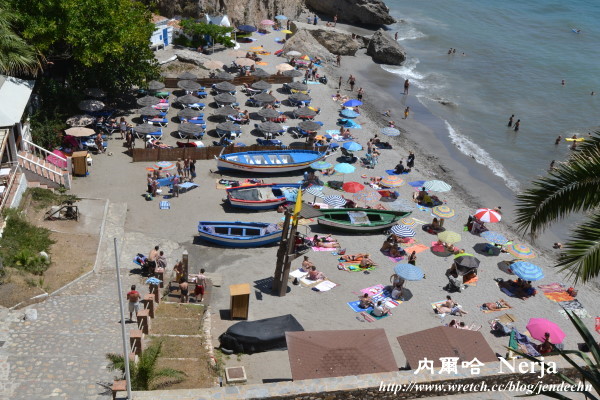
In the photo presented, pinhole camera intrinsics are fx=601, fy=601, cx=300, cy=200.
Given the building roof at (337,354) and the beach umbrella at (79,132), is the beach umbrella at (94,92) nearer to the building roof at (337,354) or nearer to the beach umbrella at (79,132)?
the beach umbrella at (79,132)

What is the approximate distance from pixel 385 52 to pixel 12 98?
135ft

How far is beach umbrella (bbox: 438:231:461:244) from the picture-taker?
2838cm

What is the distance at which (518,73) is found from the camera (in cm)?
6253

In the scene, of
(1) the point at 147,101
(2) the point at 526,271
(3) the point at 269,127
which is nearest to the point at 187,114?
(1) the point at 147,101

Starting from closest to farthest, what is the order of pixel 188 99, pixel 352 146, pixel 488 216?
pixel 488 216 → pixel 352 146 → pixel 188 99

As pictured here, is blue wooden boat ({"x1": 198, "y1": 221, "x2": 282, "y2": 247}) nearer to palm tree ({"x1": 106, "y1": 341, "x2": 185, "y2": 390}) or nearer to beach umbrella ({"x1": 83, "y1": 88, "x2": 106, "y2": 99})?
palm tree ({"x1": 106, "y1": 341, "x2": 185, "y2": 390})

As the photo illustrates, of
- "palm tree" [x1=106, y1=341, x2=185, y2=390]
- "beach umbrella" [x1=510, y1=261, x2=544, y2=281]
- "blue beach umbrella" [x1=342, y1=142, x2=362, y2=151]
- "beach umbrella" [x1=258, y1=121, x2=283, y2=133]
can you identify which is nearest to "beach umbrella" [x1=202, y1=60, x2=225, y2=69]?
"beach umbrella" [x1=258, y1=121, x2=283, y2=133]

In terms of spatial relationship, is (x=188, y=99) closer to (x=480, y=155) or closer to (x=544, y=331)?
(x=480, y=155)

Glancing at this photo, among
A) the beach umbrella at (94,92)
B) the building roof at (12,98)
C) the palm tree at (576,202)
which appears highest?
the palm tree at (576,202)

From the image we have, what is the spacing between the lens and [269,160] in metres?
34.7

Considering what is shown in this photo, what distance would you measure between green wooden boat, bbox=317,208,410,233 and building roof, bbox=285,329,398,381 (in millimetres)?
12595

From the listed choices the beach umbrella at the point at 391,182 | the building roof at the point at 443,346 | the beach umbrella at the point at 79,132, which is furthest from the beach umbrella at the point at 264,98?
the building roof at the point at 443,346

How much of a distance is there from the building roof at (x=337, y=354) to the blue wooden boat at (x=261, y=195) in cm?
1420

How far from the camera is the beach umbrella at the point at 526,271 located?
85.5 feet
